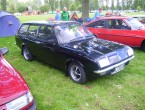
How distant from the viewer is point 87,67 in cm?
473

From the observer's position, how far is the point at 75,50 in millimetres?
5031

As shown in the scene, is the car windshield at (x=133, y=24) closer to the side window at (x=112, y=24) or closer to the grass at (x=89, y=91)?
the side window at (x=112, y=24)

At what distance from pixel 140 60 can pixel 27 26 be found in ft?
13.1

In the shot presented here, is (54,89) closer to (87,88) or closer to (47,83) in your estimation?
(47,83)

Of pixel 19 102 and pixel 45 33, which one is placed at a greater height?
pixel 45 33

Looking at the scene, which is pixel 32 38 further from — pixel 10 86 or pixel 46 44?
pixel 10 86

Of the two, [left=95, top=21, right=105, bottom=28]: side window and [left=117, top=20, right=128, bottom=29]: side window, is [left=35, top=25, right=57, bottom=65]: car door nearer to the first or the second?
[left=95, top=21, right=105, bottom=28]: side window

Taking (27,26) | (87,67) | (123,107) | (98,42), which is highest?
(27,26)

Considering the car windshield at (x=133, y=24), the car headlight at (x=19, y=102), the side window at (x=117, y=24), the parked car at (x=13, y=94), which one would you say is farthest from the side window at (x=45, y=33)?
the car windshield at (x=133, y=24)

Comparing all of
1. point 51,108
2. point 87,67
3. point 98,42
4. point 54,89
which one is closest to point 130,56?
point 98,42

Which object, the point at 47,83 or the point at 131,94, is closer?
the point at 131,94

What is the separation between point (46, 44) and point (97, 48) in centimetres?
155

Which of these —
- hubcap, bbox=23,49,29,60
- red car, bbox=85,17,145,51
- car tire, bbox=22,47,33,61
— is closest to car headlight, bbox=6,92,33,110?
car tire, bbox=22,47,33,61

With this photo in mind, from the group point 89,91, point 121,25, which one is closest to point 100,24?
point 121,25
